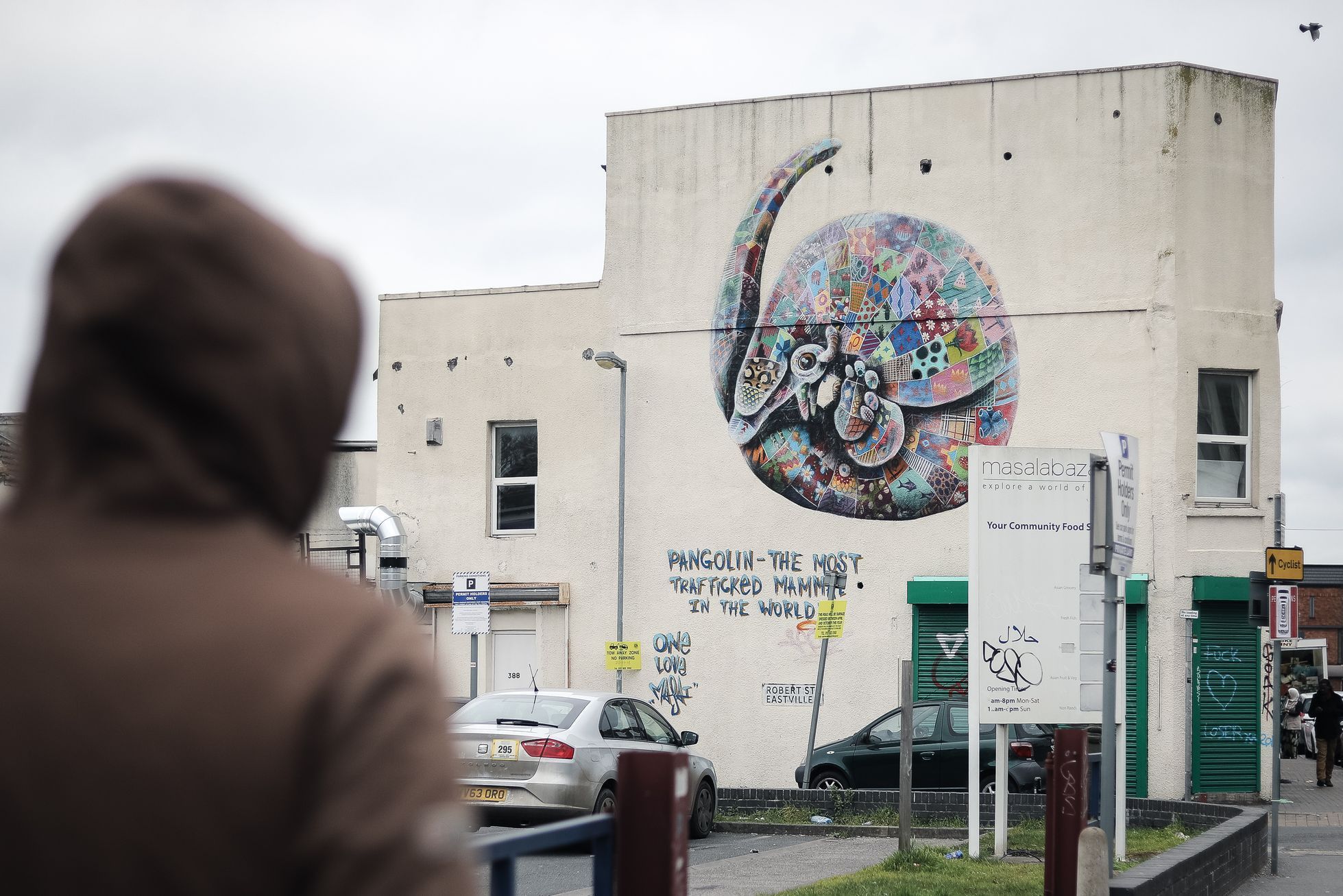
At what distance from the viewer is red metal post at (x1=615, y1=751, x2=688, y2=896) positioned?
357cm

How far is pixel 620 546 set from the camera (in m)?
24.9

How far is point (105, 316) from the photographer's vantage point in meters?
1.34

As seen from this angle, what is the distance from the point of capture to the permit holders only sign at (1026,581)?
13.1m

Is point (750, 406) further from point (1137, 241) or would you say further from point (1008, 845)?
point (1008, 845)

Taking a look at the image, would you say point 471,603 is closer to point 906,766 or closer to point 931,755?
point 931,755

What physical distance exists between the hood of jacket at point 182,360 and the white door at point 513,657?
2448 centimetres

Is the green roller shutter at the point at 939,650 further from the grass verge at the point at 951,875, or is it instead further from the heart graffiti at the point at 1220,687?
the grass verge at the point at 951,875

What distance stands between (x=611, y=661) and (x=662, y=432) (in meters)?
3.95

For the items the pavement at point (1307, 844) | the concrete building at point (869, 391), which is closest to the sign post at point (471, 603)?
the concrete building at point (869, 391)

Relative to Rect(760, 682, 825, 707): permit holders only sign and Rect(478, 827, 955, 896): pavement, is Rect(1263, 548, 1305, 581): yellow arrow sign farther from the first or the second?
Rect(760, 682, 825, 707): permit holders only sign

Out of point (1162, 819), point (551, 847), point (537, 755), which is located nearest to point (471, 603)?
point (537, 755)

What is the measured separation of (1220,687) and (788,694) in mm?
6451

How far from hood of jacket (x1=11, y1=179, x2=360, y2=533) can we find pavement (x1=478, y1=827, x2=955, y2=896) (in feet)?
33.7

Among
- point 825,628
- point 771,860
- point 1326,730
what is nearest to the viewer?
point 771,860
